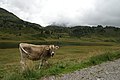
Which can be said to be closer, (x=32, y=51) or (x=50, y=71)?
(x=50, y=71)

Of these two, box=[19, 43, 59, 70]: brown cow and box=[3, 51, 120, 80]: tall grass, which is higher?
box=[19, 43, 59, 70]: brown cow

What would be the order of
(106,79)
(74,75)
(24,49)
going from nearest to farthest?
1. (106,79)
2. (74,75)
3. (24,49)

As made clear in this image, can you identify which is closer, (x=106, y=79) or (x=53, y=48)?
(x=106, y=79)

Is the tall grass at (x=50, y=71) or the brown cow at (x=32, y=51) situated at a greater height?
the brown cow at (x=32, y=51)

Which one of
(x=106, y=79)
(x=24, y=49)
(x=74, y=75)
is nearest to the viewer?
(x=106, y=79)

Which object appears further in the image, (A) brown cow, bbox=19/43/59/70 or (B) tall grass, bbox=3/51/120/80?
(A) brown cow, bbox=19/43/59/70

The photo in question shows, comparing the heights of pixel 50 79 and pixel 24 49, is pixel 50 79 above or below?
below

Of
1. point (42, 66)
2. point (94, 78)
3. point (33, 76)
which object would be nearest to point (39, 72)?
point (33, 76)

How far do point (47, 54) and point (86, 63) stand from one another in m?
3.19

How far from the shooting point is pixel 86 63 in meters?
18.9

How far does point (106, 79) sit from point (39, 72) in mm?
3960

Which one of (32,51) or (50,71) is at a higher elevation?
(32,51)

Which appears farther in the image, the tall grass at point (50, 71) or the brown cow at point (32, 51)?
the brown cow at point (32, 51)

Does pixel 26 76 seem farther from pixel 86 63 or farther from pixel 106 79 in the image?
pixel 86 63
